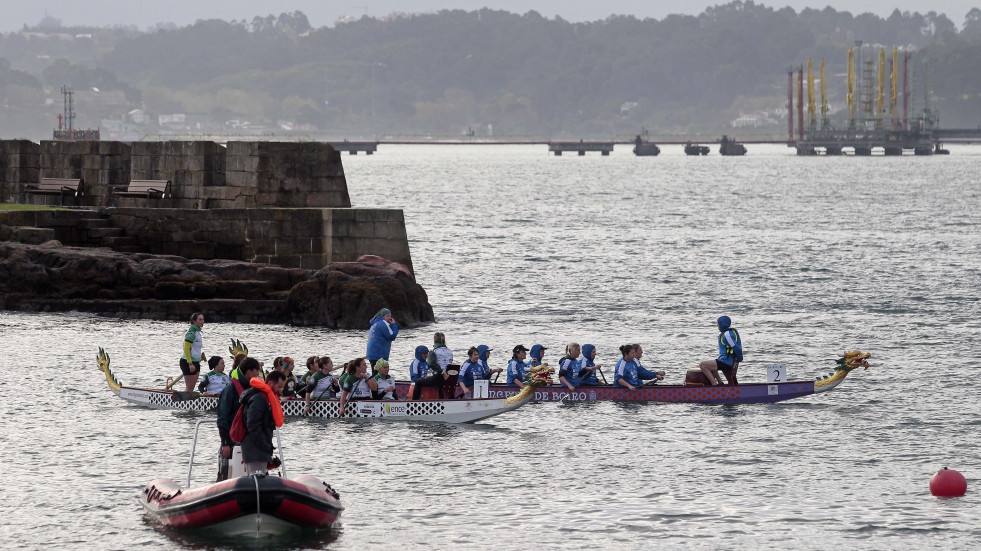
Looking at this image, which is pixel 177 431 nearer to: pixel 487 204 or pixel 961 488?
pixel 961 488

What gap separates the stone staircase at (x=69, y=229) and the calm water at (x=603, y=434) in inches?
158

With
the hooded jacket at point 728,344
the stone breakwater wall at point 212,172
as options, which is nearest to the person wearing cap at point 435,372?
the hooded jacket at point 728,344

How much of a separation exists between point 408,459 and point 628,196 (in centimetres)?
11165

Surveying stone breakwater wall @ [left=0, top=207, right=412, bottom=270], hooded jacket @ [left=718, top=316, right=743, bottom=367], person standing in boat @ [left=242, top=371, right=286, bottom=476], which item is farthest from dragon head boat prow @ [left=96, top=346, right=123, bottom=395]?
stone breakwater wall @ [left=0, top=207, right=412, bottom=270]

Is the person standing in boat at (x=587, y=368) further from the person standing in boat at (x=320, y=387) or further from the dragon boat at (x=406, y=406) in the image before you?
the person standing in boat at (x=320, y=387)

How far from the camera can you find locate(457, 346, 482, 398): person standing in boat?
2791 cm

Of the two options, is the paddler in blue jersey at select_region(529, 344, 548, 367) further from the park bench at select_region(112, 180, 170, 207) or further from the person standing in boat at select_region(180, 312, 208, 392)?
the park bench at select_region(112, 180, 170, 207)

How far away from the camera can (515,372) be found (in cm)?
2894

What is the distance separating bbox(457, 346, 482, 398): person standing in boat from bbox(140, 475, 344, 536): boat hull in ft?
27.6

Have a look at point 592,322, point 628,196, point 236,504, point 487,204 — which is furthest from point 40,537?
point 628,196

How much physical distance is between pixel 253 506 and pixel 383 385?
31.0 ft

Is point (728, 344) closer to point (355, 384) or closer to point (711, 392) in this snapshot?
point (711, 392)

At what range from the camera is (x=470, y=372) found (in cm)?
2823

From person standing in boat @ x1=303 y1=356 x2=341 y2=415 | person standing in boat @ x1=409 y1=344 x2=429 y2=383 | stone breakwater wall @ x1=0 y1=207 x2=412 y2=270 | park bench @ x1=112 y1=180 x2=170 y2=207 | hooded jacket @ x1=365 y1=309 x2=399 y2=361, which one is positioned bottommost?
person standing in boat @ x1=303 y1=356 x2=341 y2=415
